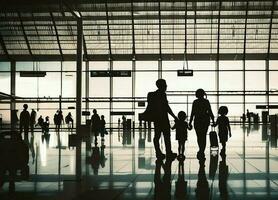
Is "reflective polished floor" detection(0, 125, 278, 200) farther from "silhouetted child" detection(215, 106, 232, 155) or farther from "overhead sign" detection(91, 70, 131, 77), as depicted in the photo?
"overhead sign" detection(91, 70, 131, 77)

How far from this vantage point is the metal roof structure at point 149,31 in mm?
35406

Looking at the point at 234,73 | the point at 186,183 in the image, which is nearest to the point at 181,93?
the point at 234,73

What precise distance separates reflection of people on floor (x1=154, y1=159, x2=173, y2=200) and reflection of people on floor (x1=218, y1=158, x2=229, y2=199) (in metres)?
0.64

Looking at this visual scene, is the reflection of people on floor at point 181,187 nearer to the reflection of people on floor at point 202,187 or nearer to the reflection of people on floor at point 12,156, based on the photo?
the reflection of people on floor at point 202,187

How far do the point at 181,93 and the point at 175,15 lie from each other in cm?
596

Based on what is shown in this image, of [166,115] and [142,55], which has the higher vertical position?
[142,55]

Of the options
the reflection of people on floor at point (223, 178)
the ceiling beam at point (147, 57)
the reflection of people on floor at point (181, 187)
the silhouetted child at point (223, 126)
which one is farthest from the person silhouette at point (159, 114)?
the ceiling beam at point (147, 57)

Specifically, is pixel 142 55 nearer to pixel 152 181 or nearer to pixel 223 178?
pixel 223 178

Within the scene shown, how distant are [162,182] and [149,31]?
29579 mm

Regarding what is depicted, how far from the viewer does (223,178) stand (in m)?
7.72

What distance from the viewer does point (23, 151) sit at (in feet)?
22.1

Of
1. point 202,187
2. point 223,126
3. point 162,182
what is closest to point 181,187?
point 202,187

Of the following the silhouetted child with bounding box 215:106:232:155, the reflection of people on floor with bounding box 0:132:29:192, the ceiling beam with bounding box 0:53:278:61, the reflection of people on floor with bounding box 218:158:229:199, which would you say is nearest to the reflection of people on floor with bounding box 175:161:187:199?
the reflection of people on floor with bounding box 218:158:229:199

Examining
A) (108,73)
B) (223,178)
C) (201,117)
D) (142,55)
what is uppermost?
(142,55)
